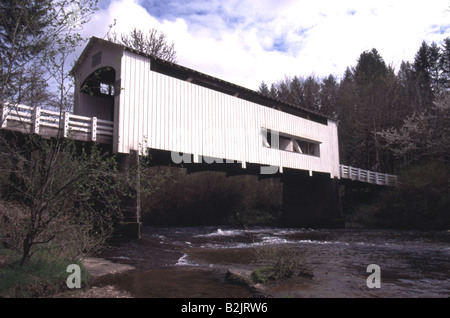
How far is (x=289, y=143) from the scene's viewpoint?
694 inches

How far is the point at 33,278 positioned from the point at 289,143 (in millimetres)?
14481

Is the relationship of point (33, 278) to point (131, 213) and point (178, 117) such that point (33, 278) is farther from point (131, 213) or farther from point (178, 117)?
point (178, 117)

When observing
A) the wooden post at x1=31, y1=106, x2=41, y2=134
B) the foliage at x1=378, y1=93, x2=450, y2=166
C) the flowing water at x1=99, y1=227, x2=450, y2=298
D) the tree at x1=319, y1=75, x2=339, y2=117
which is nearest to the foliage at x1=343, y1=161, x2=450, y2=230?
the foliage at x1=378, y1=93, x2=450, y2=166

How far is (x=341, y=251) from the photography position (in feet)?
31.5

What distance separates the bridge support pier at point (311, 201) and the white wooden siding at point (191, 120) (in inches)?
140

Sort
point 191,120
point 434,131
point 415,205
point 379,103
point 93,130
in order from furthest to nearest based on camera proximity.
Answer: point 379,103 < point 434,131 < point 415,205 < point 191,120 < point 93,130

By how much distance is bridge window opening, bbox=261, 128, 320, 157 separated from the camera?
1635 centimetres

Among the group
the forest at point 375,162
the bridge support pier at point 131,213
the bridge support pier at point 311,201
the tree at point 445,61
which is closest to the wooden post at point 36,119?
the bridge support pier at point 131,213

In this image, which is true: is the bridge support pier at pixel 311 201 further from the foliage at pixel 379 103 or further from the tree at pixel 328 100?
the tree at pixel 328 100

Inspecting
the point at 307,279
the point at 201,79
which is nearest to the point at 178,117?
the point at 201,79

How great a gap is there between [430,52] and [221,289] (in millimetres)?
39578

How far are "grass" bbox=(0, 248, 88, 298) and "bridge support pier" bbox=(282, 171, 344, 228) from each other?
52.9ft

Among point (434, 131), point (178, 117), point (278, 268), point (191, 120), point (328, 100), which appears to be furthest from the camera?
point (328, 100)

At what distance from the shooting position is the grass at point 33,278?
432 centimetres
